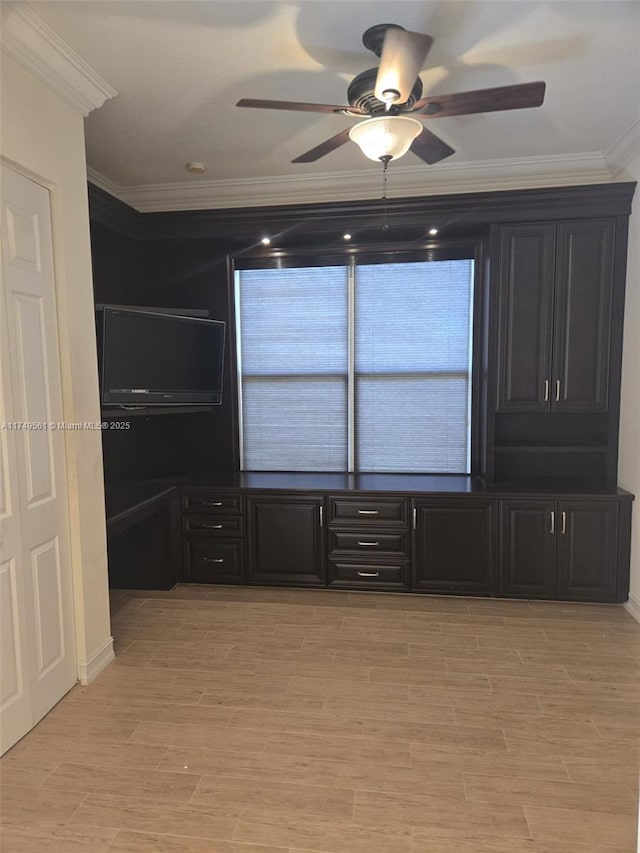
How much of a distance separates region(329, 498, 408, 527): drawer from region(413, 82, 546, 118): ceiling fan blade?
7.76ft

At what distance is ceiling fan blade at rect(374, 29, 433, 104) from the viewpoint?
→ 166 cm

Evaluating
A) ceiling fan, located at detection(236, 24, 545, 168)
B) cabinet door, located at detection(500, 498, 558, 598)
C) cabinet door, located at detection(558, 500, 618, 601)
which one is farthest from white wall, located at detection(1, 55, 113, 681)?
cabinet door, located at detection(558, 500, 618, 601)

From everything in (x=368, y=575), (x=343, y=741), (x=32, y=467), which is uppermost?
(x=32, y=467)

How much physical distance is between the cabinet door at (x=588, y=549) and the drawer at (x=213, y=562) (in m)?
2.26

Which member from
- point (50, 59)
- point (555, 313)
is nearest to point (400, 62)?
point (50, 59)

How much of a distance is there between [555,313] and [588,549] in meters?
1.62

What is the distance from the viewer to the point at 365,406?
14.0 ft

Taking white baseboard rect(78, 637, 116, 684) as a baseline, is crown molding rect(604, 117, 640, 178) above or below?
above

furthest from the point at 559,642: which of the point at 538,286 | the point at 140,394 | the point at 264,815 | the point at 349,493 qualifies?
the point at 140,394

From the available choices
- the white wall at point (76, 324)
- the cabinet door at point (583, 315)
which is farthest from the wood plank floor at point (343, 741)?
the cabinet door at point (583, 315)

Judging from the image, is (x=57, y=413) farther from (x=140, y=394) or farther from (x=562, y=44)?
(x=562, y=44)

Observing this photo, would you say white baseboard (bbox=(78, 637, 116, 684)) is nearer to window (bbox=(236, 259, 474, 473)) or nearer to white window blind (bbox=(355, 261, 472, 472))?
window (bbox=(236, 259, 474, 473))

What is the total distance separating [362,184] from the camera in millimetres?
3641

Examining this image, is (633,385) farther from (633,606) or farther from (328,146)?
(328,146)
